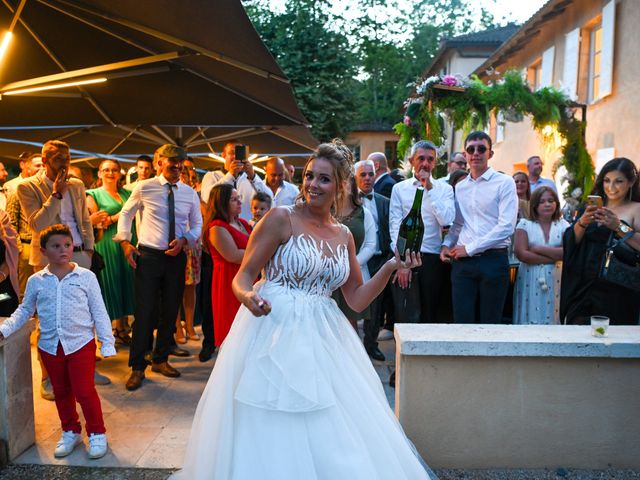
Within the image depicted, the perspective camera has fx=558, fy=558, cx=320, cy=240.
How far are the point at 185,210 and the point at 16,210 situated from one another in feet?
5.39

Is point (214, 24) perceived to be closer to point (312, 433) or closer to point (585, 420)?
point (312, 433)

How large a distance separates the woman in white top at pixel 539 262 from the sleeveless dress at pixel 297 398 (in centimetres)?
309

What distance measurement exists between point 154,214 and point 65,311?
174 centimetres

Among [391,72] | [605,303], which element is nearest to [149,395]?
[605,303]

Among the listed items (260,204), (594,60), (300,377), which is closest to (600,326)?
(300,377)

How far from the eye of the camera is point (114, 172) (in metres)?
6.53

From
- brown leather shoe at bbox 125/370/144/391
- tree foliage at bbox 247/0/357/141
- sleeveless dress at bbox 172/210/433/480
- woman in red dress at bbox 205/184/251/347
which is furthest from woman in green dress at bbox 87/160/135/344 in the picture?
tree foliage at bbox 247/0/357/141

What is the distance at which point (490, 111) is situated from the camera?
7418mm

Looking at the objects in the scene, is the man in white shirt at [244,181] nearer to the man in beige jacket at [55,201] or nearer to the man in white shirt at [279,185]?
the man in white shirt at [279,185]

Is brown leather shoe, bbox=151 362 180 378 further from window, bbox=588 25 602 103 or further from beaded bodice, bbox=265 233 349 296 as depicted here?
window, bbox=588 25 602 103

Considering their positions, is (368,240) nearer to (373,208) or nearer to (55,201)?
(373,208)

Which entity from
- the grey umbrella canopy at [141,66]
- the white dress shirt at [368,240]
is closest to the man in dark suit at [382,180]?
the grey umbrella canopy at [141,66]

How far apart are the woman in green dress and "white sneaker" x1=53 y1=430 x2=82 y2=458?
253 cm

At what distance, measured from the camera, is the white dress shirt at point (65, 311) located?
376 centimetres
